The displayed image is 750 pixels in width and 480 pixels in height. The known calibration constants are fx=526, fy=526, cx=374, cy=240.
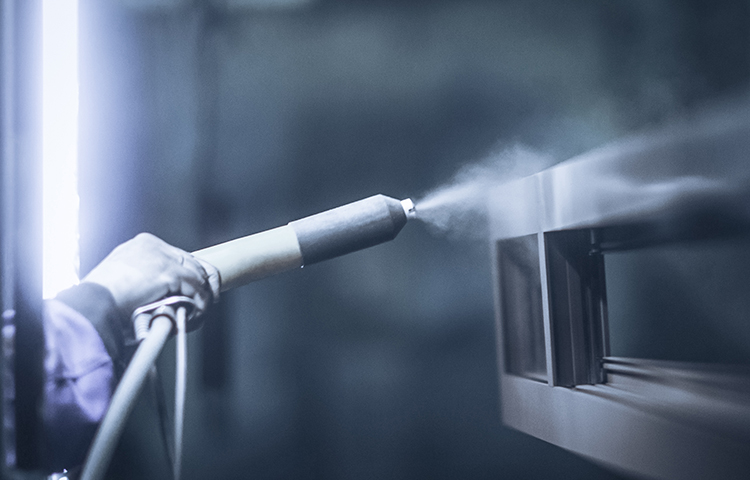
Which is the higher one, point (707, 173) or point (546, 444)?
point (707, 173)

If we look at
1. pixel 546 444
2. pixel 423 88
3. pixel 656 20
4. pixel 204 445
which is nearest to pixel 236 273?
pixel 204 445

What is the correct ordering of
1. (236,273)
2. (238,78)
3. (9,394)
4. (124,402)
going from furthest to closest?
(238,78) < (236,273) < (124,402) < (9,394)

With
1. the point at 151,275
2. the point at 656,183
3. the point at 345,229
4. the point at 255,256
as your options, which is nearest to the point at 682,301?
the point at 656,183

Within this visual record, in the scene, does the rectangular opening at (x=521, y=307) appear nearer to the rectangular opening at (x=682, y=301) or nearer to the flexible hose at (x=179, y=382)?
the rectangular opening at (x=682, y=301)

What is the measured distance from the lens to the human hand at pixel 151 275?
1.90 feet

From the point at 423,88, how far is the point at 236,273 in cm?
38

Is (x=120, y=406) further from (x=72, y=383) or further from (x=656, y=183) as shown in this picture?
(x=656, y=183)

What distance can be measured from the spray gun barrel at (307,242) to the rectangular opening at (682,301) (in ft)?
1.18

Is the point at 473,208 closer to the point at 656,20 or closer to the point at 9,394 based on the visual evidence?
the point at 656,20

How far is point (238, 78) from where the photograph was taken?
0.74m

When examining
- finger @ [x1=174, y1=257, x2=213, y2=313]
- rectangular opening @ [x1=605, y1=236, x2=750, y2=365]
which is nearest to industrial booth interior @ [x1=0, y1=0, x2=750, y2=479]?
rectangular opening @ [x1=605, y1=236, x2=750, y2=365]

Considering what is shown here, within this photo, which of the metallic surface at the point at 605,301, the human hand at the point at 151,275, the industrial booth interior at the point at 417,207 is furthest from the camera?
the industrial booth interior at the point at 417,207

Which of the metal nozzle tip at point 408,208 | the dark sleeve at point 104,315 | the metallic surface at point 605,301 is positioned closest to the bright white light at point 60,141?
the dark sleeve at point 104,315

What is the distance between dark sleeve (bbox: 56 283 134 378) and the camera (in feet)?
1.80
